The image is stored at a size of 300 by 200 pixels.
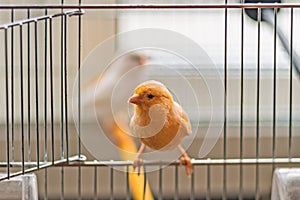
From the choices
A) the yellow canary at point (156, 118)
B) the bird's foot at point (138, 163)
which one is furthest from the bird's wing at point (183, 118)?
the bird's foot at point (138, 163)

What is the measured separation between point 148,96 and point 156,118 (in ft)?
0.13

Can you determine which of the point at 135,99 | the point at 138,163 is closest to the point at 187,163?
the point at 138,163

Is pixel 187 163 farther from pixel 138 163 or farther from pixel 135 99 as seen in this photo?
pixel 135 99

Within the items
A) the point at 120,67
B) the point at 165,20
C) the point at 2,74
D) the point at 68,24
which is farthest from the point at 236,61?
the point at 120,67

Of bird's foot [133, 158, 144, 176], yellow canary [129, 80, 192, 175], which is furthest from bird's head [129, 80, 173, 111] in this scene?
bird's foot [133, 158, 144, 176]

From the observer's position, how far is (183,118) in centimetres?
129

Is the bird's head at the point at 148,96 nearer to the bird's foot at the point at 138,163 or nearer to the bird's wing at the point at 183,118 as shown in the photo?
the bird's wing at the point at 183,118

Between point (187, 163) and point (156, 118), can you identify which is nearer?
point (156, 118)

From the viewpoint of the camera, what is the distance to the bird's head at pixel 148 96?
1.24 metres

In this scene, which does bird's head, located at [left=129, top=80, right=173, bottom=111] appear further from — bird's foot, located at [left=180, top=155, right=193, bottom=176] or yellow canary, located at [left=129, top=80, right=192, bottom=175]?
bird's foot, located at [left=180, top=155, right=193, bottom=176]

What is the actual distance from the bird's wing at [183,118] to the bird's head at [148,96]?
0.03 metres

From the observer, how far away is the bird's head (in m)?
1.24

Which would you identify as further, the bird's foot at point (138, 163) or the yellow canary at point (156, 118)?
the bird's foot at point (138, 163)

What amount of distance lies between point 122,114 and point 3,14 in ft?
3.01
